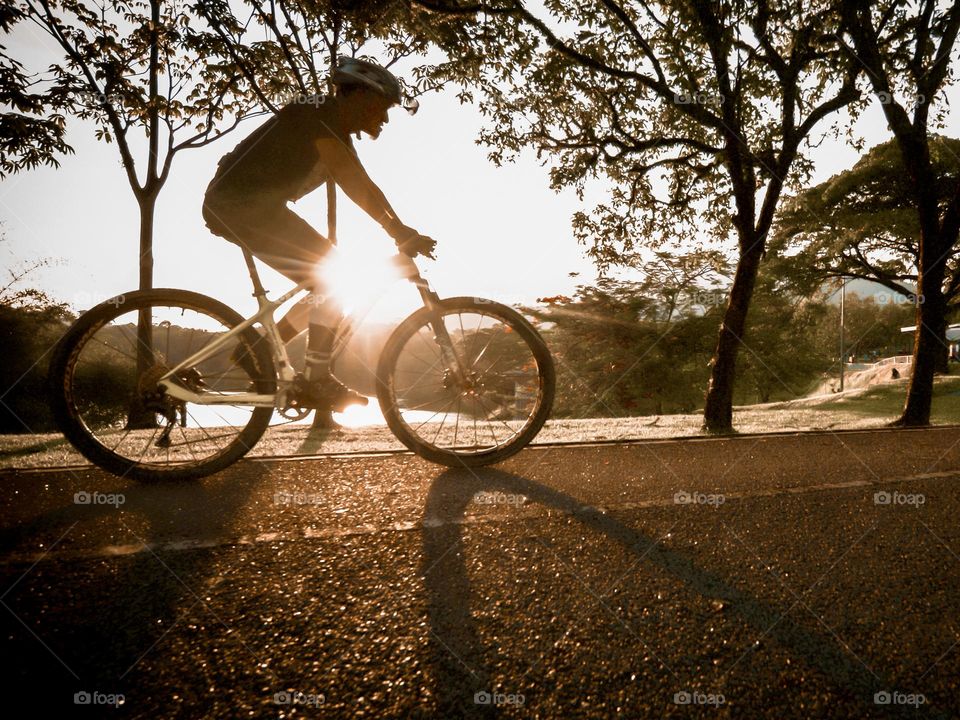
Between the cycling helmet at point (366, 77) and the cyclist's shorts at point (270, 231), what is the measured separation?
763mm

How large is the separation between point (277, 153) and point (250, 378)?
1239 millimetres

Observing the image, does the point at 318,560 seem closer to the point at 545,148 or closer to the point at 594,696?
the point at 594,696

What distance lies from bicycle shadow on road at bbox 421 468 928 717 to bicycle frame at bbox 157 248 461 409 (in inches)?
50.7

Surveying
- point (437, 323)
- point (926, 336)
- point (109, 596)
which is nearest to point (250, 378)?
point (437, 323)

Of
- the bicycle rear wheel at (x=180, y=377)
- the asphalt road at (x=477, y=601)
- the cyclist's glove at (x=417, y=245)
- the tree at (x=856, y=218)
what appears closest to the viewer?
the asphalt road at (x=477, y=601)

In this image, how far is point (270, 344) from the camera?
114 inches

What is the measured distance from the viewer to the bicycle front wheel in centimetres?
311

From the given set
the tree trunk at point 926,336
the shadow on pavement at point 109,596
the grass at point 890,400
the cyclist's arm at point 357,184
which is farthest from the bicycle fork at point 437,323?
the grass at point 890,400

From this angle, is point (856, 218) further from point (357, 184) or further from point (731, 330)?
point (357, 184)

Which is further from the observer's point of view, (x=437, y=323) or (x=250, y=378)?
(x=437, y=323)

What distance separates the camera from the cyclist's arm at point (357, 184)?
108 inches

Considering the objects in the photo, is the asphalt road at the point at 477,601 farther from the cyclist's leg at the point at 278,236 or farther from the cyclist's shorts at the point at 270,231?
the cyclist's shorts at the point at 270,231

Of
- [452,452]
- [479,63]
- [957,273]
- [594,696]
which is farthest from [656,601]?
[957,273]

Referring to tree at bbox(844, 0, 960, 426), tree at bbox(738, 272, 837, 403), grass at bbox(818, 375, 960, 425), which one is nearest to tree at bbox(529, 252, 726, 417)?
tree at bbox(738, 272, 837, 403)
